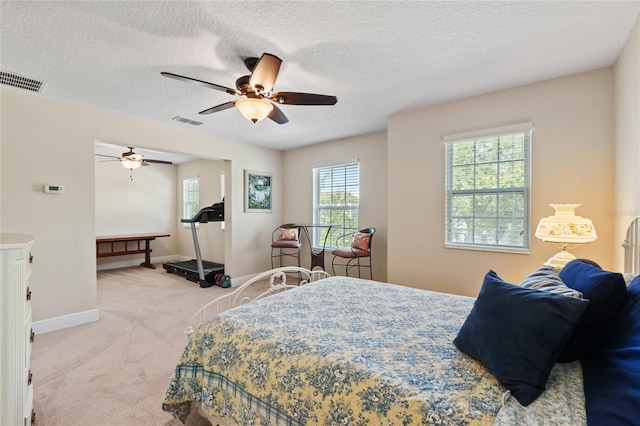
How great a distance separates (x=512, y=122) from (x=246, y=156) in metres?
4.11

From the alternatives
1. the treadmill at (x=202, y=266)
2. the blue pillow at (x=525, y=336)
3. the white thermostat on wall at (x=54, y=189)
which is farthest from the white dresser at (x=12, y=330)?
the treadmill at (x=202, y=266)

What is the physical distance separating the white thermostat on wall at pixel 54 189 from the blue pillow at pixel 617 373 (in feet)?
14.9

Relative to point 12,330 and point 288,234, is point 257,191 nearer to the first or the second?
point 288,234

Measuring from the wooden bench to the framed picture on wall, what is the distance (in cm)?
289

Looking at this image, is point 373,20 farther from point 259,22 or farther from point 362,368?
point 362,368

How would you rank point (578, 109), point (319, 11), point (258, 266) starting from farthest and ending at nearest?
point (258, 266), point (578, 109), point (319, 11)

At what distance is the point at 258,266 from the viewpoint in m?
5.59

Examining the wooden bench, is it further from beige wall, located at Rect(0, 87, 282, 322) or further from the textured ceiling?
the textured ceiling

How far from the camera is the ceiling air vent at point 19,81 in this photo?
8.68 feet

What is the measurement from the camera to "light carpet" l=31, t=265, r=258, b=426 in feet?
6.08

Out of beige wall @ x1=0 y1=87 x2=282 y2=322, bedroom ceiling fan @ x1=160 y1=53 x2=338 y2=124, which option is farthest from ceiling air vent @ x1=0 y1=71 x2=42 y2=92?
bedroom ceiling fan @ x1=160 y1=53 x2=338 y2=124

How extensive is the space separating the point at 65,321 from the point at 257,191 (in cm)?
328

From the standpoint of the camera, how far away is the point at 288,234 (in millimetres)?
5336

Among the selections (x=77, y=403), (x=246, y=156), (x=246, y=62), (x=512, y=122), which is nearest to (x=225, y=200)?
(x=246, y=156)
